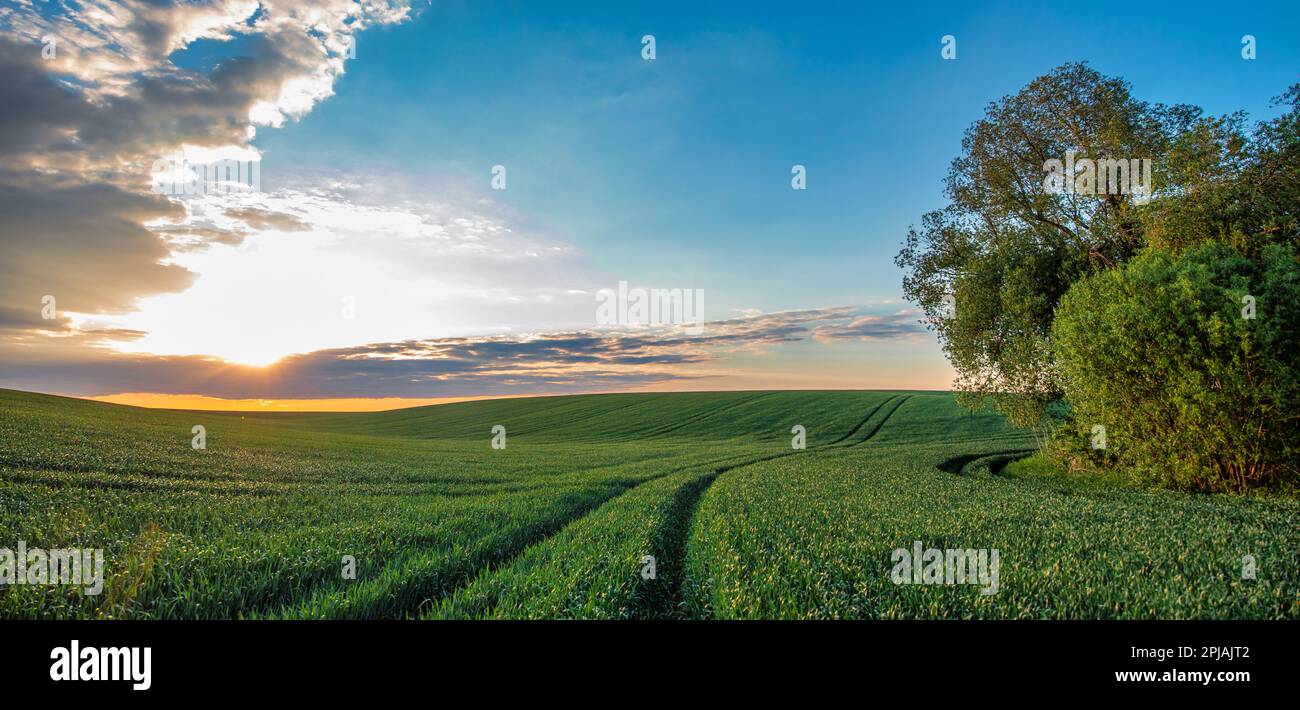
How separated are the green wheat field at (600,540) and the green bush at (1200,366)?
6.69 ft

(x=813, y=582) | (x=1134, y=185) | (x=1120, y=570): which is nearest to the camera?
(x=813, y=582)

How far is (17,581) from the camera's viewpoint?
7.11 m

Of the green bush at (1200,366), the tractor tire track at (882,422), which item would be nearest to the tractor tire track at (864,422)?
the tractor tire track at (882,422)

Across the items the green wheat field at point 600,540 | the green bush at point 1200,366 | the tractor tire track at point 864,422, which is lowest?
the tractor tire track at point 864,422

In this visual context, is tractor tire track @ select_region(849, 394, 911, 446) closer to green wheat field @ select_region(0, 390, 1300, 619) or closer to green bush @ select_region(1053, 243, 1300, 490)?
green wheat field @ select_region(0, 390, 1300, 619)

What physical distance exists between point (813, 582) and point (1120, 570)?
510 cm

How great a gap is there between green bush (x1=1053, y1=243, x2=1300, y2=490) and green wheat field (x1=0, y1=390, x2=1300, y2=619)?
6.69 feet

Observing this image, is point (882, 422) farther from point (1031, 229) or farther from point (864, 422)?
point (1031, 229)

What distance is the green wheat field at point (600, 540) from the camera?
6.87 m

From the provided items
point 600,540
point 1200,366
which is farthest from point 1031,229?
point 600,540

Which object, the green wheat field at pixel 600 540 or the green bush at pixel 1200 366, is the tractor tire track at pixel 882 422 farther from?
the green bush at pixel 1200 366

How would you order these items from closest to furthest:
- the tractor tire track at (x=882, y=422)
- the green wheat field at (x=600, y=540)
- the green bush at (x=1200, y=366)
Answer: the green wheat field at (x=600, y=540) → the green bush at (x=1200, y=366) → the tractor tire track at (x=882, y=422)
